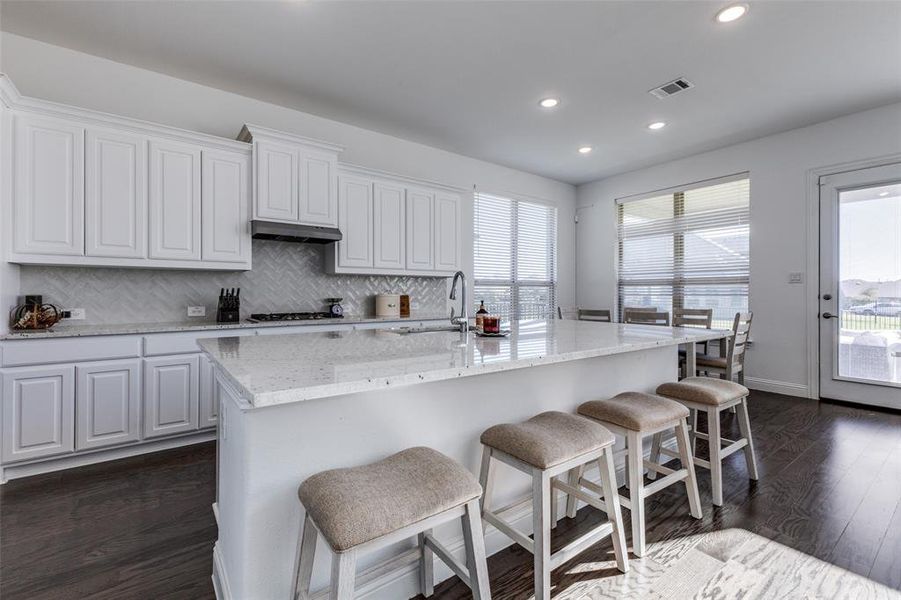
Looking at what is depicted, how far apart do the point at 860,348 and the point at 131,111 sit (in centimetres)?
669

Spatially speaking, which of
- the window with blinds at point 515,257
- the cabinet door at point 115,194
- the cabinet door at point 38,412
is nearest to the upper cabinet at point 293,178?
the cabinet door at point 115,194

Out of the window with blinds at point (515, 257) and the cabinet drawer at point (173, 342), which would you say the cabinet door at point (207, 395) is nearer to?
the cabinet drawer at point (173, 342)

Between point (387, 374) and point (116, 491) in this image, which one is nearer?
point (387, 374)

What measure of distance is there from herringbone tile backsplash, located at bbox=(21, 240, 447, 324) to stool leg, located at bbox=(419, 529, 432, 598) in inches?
110

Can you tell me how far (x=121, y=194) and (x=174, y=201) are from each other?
0.30 m

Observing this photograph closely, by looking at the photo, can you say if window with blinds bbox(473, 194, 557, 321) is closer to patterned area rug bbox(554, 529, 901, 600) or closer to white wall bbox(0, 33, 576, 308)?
white wall bbox(0, 33, 576, 308)

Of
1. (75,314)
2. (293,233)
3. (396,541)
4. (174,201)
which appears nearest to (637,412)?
(396,541)

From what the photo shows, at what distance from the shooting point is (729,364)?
11.0 feet

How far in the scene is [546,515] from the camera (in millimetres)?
1323

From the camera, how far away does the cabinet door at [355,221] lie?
12.3ft

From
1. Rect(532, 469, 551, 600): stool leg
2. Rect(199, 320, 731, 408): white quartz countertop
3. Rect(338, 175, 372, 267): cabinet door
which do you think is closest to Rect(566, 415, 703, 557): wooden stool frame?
Rect(199, 320, 731, 408): white quartz countertop

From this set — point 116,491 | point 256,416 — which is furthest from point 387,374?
point 116,491

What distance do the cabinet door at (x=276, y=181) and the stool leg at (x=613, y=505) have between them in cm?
299

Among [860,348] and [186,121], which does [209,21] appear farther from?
[860,348]
